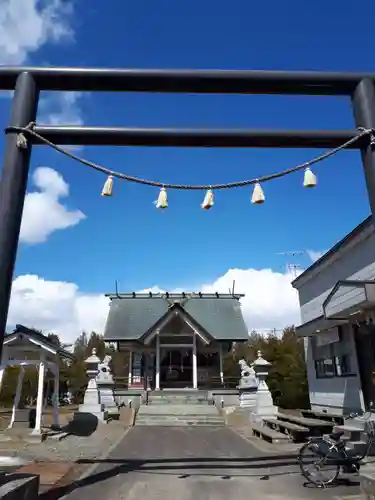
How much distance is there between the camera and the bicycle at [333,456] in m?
6.70

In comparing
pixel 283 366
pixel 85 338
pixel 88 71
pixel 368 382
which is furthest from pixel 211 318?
pixel 85 338

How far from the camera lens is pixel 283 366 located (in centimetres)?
2741

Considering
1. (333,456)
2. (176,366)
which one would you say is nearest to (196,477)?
(333,456)

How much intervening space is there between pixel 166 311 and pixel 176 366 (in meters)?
4.26

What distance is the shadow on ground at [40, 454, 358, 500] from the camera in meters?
7.19

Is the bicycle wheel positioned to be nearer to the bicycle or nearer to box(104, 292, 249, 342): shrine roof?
the bicycle

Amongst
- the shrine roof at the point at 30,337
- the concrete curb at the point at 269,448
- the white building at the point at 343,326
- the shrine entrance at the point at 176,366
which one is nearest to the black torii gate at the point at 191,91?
the white building at the point at 343,326

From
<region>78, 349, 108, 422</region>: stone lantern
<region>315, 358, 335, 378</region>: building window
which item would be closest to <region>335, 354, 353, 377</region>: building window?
<region>315, 358, 335, 378</region>: building window

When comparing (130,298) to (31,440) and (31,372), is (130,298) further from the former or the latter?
(31,440)

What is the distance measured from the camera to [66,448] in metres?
10.8

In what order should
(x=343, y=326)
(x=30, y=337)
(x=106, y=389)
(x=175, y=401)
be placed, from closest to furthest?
(x=30, y=337) → (x=343, y=326) → (x=106, y=389) → (x=175, y=401)

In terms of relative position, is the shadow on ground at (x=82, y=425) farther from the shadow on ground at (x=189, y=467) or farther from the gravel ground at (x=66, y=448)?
the shadow on ground at (x=189, y=467)

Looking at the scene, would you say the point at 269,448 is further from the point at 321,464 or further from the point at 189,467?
the point at 321,464

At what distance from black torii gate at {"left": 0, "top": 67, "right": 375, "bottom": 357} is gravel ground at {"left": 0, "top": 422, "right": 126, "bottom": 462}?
23.3 feet
